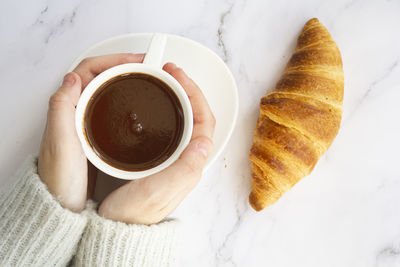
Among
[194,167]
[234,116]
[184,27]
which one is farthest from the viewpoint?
[184,27]

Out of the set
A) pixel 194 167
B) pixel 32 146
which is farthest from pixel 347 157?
pixel 32 146

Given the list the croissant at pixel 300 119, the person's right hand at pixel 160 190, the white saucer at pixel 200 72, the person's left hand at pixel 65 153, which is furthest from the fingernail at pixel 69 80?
the croissant at pixel 300 119

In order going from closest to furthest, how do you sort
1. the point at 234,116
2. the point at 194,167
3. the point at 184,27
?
the point at 194,167, the point at 234,116, the point at 184,27

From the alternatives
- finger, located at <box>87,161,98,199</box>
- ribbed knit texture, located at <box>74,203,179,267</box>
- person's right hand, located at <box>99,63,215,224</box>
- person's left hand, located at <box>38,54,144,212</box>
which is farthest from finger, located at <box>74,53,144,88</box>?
ribbed knit texture, located at <box>74,203,179,267</box>

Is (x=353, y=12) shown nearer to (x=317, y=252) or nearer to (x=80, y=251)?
(x=317, y=252)

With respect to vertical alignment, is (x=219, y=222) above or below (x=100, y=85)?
below

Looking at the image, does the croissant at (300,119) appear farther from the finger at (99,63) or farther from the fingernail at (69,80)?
the fingernail at (69,80)
